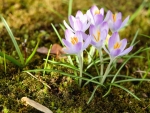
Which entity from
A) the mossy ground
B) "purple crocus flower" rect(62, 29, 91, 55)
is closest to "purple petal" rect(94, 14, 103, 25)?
"purple crocus flower" rect(62, 29, 91, 55)

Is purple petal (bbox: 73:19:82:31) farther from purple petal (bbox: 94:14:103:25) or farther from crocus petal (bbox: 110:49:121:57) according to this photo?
crocus petal (bbox: 110:49:121:57)

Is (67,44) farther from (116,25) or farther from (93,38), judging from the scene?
(116,25)

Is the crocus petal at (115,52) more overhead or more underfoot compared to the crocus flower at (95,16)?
more underfoot

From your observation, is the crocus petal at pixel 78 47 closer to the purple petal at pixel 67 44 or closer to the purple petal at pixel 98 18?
the purple petal at pixel 67 44

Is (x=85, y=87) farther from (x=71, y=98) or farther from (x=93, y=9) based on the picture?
(x=93, y=9)

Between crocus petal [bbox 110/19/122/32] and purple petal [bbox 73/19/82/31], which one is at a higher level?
purple petal [bbox 73/19/82/31]

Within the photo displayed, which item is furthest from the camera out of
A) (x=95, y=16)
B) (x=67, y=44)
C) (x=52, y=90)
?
(x=52, y=90)

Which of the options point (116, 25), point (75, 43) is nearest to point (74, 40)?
point (75, 43)

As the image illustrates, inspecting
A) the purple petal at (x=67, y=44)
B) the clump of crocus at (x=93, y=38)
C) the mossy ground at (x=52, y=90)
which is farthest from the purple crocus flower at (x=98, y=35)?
the mossy ground at (x=52, y=90)

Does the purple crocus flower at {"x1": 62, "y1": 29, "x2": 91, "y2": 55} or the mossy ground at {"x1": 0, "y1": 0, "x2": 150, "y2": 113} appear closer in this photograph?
the purple crocus flower at {"x1": 62, "y1": 29, "x2": 91, "y2": 55}

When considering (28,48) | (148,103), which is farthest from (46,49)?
(148,103)

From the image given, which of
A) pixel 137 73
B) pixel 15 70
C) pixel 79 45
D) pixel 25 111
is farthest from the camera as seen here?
pixel 137 73
